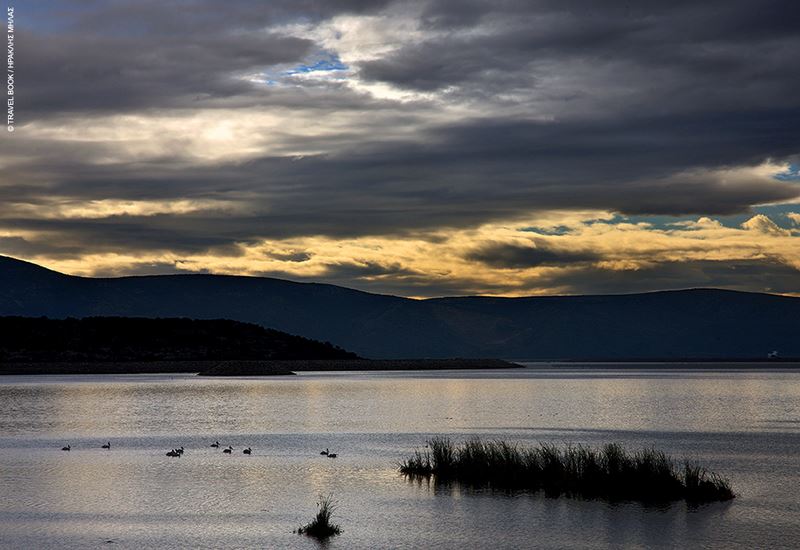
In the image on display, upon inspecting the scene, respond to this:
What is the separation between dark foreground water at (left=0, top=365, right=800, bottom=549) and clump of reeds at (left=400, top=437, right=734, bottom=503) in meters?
1.47

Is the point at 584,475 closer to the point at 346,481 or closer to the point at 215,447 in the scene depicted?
the point at 346,481

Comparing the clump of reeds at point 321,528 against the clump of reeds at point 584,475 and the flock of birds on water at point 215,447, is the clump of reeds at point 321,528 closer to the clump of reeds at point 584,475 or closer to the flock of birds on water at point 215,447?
the clump of reeds at point 584,475

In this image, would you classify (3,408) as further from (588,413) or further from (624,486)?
(624,486)

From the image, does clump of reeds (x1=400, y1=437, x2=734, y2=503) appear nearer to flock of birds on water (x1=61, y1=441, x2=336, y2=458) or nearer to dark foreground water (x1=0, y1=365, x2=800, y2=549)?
dark foreground water (x1=0, y1=365, x2=800, y2=549)

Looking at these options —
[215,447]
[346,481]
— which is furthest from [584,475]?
[215,447]

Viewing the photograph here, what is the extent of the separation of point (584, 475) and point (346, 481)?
10.6 metres

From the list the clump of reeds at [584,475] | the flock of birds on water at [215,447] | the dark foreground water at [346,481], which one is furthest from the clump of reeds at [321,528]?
the flock of birds on water at [215,447]

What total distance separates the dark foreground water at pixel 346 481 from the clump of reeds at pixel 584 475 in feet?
4.82

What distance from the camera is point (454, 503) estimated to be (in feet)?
137

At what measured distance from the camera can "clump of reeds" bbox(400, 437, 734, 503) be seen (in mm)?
41938

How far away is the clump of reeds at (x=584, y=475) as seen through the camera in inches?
1651

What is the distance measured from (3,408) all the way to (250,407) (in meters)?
24.1

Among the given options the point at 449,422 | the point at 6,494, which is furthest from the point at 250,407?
the point at 6,494

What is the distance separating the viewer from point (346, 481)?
157 feet
